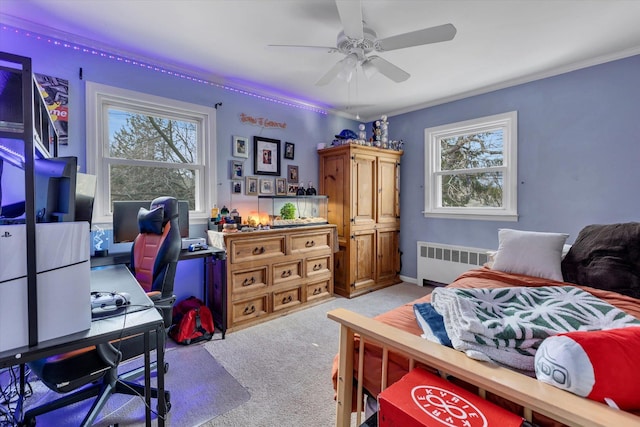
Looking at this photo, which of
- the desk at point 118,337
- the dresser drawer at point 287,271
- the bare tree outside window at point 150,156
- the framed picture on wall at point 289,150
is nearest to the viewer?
the desk at point 118,337

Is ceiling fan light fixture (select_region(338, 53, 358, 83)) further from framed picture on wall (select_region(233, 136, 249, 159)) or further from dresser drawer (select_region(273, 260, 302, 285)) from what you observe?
dresser drawer (select_region(273, 260, 302, 285))

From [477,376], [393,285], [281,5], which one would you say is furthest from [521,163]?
[477,376]

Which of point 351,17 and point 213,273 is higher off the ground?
point 351,17

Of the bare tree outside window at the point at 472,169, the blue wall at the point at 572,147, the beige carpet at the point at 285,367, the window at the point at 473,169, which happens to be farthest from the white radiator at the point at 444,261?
the beige carpet at the point at 285,367

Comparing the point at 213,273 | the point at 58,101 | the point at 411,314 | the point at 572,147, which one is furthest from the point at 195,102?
the point at 572,147

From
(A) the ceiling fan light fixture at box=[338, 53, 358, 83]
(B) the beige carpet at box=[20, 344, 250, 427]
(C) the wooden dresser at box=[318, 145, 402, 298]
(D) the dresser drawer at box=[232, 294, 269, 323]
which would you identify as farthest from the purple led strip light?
(B) the beige carpet at box=[20, 344, 250, 427]

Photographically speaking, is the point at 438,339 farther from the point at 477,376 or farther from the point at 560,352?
the point at 560,352

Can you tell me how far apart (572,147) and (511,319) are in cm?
272

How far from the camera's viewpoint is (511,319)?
1168 mm

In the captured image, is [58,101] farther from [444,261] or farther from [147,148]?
[444,261]

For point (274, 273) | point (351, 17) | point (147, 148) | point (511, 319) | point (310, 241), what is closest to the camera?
point (511, 319)

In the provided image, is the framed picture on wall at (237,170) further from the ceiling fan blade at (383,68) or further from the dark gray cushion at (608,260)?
the dark gray cushion at (608,260)

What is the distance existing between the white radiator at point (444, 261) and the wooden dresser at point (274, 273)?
135cm

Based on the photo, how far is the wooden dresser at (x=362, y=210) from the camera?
3.72 meters
